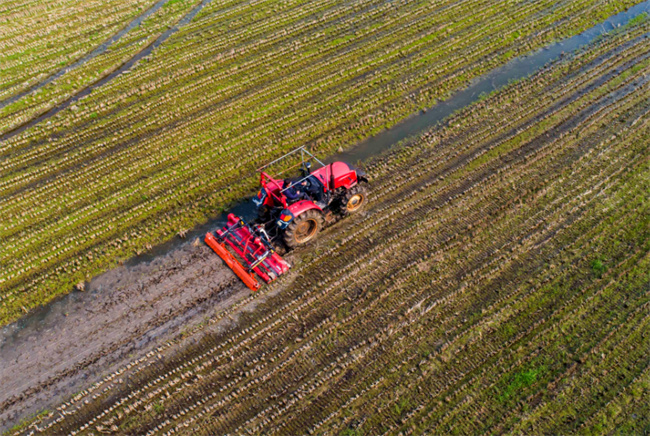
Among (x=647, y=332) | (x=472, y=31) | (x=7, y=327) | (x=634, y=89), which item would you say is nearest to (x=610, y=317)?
(x=647, y=332)

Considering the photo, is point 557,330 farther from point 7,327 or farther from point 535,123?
point 7,327

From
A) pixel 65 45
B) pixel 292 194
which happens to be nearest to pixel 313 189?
pixel 292 194

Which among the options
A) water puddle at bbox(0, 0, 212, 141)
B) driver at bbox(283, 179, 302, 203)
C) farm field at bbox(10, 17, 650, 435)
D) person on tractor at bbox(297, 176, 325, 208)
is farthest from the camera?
water puddle at bbox(0, 0, 212, 141)

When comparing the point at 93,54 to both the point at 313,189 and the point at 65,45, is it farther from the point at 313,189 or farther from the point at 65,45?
the point at 313,189

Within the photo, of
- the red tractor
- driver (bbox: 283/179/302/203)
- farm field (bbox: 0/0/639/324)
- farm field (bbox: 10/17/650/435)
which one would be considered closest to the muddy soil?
farm field (bbox: 10/17/650/435)

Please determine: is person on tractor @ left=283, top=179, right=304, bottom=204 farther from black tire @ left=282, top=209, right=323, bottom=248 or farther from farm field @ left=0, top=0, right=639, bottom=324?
farm field @ left=0, top=0, right=639, bottom=324

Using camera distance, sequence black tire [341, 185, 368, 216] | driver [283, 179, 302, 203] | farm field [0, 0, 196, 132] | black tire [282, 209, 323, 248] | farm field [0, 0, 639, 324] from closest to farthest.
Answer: black tire [282, 209, 323, 248] → driver [283, 179, 302, 203] → black tire [341, 185, 368, 216] → farm field [0, 0, 639, 324] → farm field [0, 0, 196, 132]

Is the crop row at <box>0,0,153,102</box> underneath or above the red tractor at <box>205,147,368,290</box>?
above
